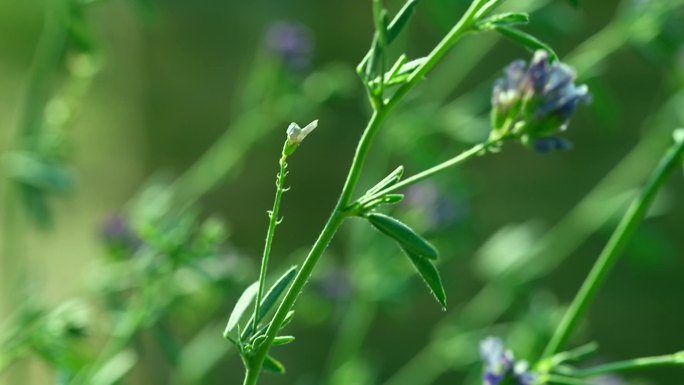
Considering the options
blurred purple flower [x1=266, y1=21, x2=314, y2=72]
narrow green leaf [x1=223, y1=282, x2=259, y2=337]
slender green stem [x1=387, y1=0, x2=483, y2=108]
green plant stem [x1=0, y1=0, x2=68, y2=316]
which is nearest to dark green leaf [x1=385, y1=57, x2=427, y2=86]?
slender green stem [x1=387, y1=0, x2=483, y2=108]

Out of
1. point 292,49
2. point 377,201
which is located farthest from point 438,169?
point 292,49

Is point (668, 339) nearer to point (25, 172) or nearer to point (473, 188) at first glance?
point (473, 188)

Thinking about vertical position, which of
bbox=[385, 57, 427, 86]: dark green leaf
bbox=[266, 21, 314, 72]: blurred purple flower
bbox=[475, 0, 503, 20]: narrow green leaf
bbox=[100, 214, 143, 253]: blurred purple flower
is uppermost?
bbox=[475, 0, 503, 20]: narrow green leaf

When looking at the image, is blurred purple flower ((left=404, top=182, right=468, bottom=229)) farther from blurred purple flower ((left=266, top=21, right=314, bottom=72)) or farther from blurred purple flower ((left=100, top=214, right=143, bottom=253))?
blurred purple flower ((left=100, top=214, right=143, bottom=253))

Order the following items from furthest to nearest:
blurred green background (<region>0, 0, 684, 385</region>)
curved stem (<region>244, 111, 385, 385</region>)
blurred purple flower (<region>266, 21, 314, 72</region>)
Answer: blurred green background (<region>0, 0, 684, 385</region>) < blurred purple flower (<region>266, 21, 314, 72</region>) < curved stem (<region>244, 111, 385, 385</region>)

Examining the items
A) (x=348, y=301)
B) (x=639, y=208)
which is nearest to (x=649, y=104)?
(x=348, y=301)

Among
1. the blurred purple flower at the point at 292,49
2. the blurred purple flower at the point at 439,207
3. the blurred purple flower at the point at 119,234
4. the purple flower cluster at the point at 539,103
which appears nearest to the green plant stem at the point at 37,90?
the blurred purple flower at the point at 119,234
